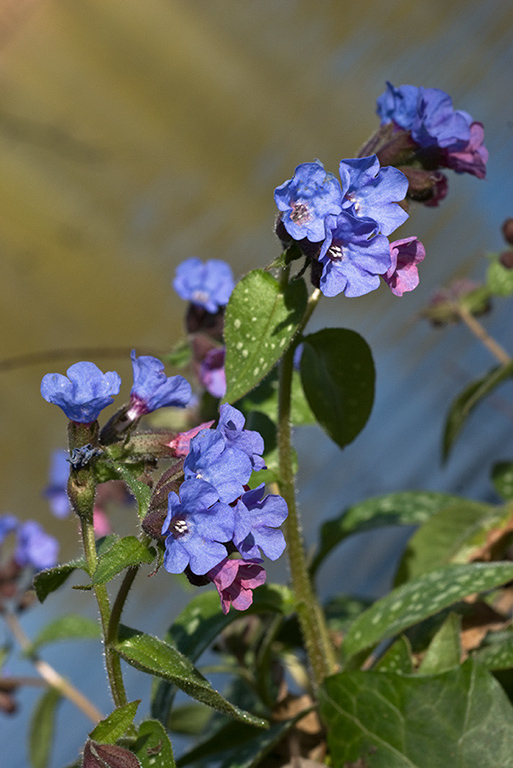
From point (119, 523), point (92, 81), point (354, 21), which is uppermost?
point (92, 81)

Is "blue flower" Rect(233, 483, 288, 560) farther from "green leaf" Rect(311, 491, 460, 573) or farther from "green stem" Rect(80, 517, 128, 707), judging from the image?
"green leaf" Rect(311, 491, 460, 573)

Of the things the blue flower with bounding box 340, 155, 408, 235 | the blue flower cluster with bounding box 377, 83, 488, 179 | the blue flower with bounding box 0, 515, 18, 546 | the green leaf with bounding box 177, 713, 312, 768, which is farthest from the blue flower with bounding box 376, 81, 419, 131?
the blue flower with bounding box 0, 515, 18, 546

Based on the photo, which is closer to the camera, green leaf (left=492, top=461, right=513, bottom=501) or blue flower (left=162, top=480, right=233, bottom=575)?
blue flower (left=162, top=480, right=233, bottom=575)

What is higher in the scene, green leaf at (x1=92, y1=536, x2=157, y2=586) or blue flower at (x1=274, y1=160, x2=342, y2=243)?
blue flower at (x1=274, y1=160, x2=342, y2=243)

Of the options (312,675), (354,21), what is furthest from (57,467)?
(354,21)

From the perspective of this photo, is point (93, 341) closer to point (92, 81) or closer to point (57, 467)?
point (92, 81)

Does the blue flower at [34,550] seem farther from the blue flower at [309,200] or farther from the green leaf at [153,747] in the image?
the blue flower at [309,200]
